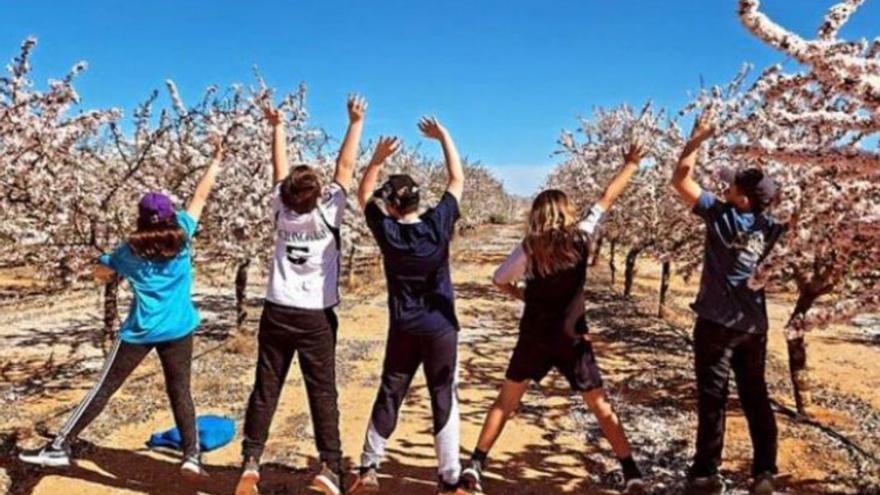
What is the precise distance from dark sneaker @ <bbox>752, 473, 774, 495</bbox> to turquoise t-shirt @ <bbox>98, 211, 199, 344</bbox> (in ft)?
11.5

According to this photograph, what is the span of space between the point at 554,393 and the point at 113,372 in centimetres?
427

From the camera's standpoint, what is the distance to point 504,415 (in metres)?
4.37

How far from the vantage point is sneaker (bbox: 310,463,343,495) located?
3.96 m

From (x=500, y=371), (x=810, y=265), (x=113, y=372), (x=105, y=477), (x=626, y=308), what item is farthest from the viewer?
(x=626, y=308)

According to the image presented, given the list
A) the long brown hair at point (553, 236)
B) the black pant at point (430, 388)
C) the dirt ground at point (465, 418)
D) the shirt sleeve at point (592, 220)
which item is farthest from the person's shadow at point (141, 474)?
the shirt sleeve at point (592, 220)

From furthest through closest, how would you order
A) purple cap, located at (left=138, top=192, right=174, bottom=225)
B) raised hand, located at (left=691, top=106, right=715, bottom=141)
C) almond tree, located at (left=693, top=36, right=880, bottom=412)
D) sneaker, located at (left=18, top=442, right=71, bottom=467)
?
1. sneaker, located at (left=18, top=442, right=71, bottom=467)
2. purple cap, located at (left=138, top=192, right=174, bottom=225)
3. raised hand, located at (left=691, top=106, right=715, bottom=141)
4. almond tree, located at (left=693, top=36, right=880, bottom=412)

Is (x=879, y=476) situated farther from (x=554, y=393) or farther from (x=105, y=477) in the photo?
(x=105, y=477)

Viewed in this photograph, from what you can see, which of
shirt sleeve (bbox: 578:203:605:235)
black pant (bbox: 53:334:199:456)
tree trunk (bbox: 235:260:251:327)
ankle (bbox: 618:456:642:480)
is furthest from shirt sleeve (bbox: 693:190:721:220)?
tree trunk (bbox: 235:260:251:327)

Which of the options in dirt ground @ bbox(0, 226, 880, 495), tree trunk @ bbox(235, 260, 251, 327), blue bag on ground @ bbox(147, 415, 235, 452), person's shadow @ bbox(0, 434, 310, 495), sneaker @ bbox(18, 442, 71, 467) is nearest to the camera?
sneaker @ bbox(18, 442, 71, 467)

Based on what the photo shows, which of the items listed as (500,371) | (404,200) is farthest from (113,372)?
(500,371)

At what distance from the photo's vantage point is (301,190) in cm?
396

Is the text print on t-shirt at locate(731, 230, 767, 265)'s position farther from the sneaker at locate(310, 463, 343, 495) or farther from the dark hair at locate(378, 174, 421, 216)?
the sneaker at locate(310, 463, 343, 495)

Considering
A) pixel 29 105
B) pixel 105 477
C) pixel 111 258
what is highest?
pixel 29 105

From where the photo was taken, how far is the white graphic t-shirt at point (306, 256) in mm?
4008
